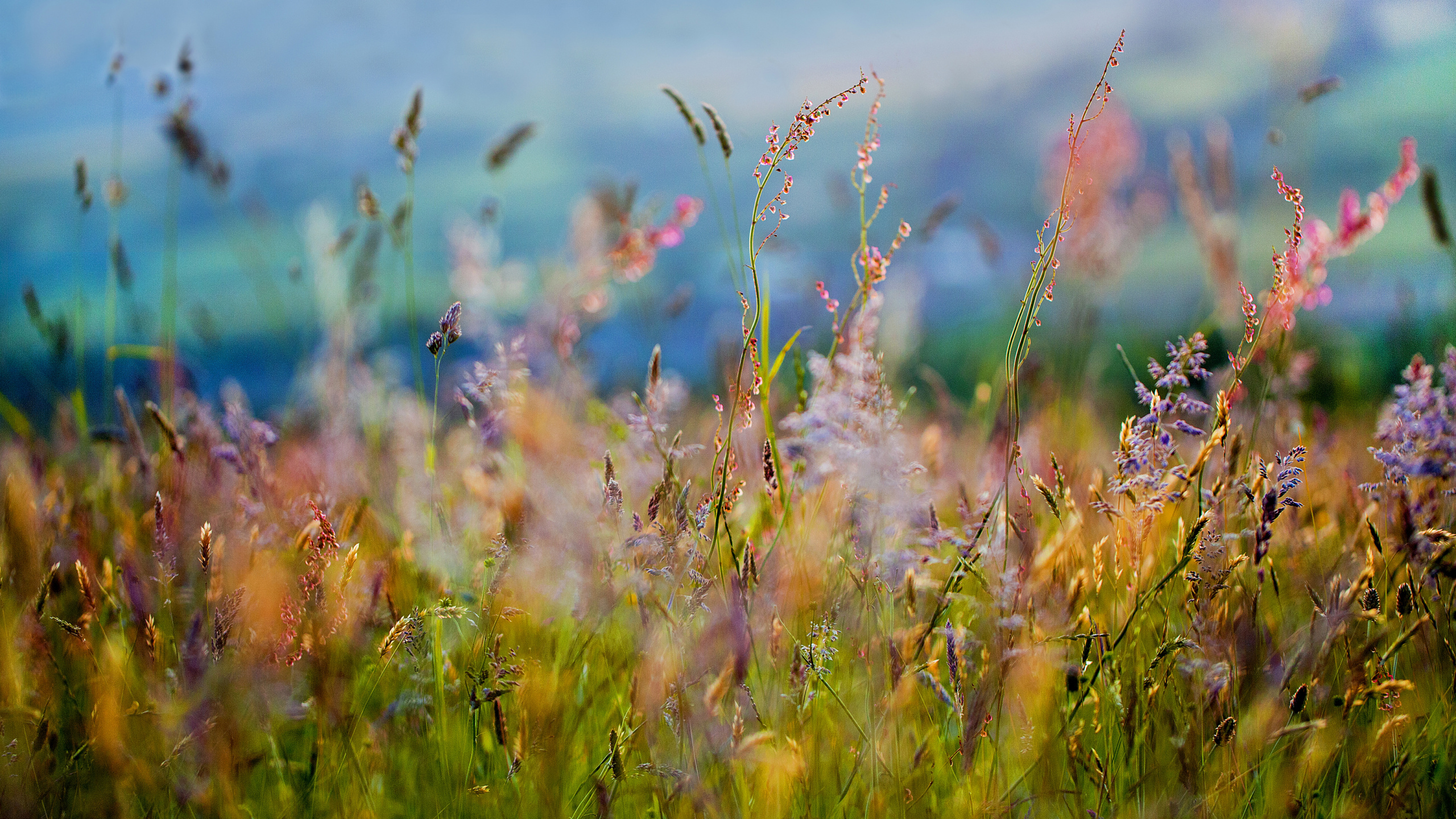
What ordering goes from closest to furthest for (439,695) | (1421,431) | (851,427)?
1. (851,427)
2. (1421,431)
3. (439,695)

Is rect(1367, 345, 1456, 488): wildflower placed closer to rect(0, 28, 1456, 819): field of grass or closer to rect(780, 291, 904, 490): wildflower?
rect(0, 28, 1456, 819): field of grass

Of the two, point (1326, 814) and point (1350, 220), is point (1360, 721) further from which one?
point (1350, 220)

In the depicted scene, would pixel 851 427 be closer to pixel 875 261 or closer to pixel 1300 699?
pixel 875 261

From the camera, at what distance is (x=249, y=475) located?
2055 millimetres

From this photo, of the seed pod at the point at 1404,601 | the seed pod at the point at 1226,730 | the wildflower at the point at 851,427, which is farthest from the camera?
the seed pod at the point at 1404,601

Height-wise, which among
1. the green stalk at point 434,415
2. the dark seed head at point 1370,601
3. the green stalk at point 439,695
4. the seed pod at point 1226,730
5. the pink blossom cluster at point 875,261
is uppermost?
the pink blossom cluster at point 875,261

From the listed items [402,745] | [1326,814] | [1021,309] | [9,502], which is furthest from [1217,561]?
[9,502]

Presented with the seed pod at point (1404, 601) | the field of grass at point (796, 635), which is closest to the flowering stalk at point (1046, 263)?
the field of grass at point (796, 635)

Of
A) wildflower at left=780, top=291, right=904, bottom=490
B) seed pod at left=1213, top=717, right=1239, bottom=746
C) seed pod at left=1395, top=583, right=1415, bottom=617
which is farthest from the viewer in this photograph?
seed pod at left=1395, top=583, right=1415, bottom=617

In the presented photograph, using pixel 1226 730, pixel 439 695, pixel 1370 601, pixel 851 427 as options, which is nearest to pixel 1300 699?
pixel 1226 730

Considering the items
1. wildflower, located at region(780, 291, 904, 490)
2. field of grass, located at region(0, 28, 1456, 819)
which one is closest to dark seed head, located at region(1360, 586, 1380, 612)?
field of grass, located at region(0, 28, 1456, 819)

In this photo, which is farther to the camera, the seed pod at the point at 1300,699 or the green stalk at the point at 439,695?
the green stalk at the point at 439,695

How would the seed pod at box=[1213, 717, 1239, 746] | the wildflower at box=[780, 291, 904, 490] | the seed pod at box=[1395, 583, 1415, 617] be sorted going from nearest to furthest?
the wildflower at box=[780, 291, 904, 490] < the seed pod at box=[1213, 717, 1239, 746] < the seed pod at box=[1395, 583, 1415, 617]

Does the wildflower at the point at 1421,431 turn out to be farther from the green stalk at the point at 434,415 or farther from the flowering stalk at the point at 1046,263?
the green stalk at the point at 434,415
